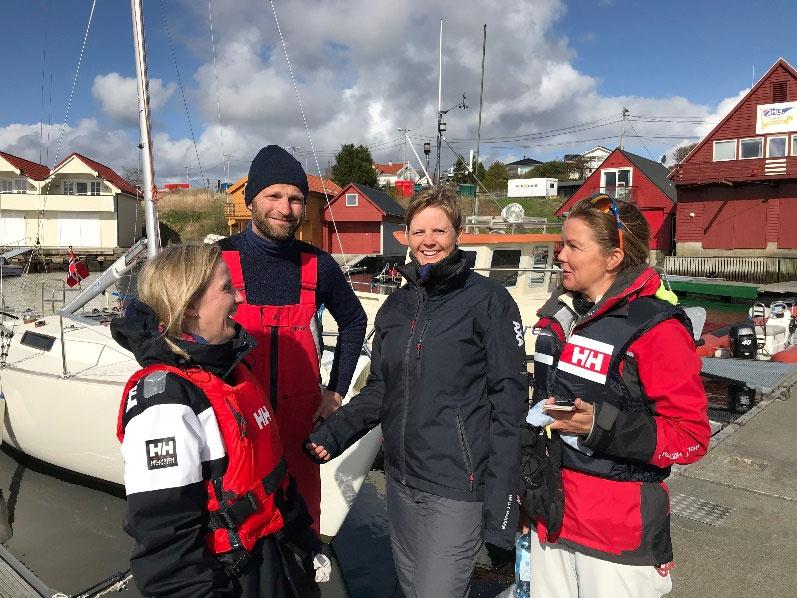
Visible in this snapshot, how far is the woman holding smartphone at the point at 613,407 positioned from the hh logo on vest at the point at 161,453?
1.11 metres

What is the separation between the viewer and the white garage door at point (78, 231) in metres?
37.1

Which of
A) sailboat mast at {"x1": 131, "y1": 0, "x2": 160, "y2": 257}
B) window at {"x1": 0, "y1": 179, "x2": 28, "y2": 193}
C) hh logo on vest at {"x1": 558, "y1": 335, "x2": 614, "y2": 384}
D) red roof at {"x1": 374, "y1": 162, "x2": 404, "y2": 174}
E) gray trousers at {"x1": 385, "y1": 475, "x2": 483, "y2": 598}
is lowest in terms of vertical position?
gray trousers at {"x1": 385, "y1": 475, "x2": 483, "y2": 598}

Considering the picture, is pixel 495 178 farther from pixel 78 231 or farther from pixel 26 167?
pixel 26 167

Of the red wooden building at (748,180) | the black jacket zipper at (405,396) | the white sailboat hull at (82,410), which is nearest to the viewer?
the black jacket zipper at (405,396)

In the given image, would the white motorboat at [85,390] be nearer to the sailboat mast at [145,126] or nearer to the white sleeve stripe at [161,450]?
the sailboat mast at [145,126]

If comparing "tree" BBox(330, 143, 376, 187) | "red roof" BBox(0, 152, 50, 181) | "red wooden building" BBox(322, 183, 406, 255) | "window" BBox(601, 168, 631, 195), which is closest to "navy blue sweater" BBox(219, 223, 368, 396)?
"red wooden building" BBox(322, 183, 406, 255)

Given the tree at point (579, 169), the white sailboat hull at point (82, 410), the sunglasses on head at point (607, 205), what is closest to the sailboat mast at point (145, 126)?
the white sailboat hull at point (82, 410)

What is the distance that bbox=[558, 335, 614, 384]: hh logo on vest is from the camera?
1904mm

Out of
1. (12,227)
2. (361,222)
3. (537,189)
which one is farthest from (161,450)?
(537,189)

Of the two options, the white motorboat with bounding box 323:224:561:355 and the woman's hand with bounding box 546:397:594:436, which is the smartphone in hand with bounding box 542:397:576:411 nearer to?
the woman's hand with bounding box 546:397:594:436

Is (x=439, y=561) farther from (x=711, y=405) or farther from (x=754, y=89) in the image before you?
(x=754, y=89)

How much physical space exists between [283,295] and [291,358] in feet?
0.97

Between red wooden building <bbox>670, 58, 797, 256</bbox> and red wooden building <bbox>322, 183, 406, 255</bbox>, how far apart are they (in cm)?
1804

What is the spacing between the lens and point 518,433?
2062mm
